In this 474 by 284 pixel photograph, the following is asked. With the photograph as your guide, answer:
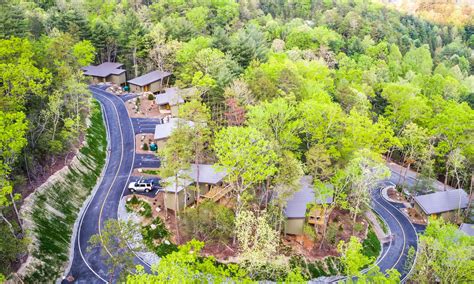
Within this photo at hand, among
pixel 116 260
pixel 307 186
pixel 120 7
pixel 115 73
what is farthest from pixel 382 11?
pixel 116 260

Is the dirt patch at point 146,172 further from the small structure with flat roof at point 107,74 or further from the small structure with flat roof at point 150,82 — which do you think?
the small structure with flat roof at point 107,74

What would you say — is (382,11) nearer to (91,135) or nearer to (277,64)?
(277,64)

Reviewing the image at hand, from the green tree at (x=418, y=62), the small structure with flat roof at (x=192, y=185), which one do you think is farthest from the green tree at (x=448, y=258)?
the green tree at (x=418, y=62)

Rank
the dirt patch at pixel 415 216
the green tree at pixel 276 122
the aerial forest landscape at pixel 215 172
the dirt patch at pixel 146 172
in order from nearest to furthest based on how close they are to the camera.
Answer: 1. the aerial forest landscape at pixel 215 172
2. the green tree at pixel 276 122
3. the dirt patch at pixel 146 172
4. the dirt patch at pixel 415 216

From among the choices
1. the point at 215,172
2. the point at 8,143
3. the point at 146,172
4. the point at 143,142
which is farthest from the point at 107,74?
the point at 8,143

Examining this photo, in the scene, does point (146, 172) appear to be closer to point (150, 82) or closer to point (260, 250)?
point (260, 250)
